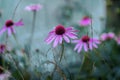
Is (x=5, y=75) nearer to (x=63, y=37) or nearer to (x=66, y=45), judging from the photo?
(x=63, y=37)

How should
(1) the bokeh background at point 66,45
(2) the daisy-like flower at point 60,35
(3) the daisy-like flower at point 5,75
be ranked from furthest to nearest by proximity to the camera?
(1) the bokeh background at point 66,45, (3) the daisy-like flower at point 5,75, (2) the daisy-like flower at point 60,35

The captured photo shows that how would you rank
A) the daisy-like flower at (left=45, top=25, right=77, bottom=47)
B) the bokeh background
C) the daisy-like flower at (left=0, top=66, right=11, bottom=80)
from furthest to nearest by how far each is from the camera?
the bokeh background, the daisy-like flower at (left=0, top=66, right=11, bottom=80), the daisy-like flower at (left=45, top=25, right=77, bottom=47)

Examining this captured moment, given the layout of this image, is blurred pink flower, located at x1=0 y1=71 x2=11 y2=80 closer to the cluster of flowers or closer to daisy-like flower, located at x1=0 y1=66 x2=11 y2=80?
daisy-like flower, located at x1=0 y1=66 x2=11 y2=80

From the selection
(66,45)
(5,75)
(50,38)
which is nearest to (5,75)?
(5,75)

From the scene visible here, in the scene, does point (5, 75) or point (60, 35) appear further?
point (5, 75)

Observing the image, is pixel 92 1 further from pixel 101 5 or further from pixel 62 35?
pixel 62 35

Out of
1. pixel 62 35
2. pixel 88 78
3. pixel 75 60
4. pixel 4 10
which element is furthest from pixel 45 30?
pixel 62 35

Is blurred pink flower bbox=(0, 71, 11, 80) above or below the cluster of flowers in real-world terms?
below

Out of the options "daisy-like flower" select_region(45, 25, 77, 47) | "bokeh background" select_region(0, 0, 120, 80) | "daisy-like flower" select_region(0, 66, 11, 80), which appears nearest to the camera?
"daisy-like flower" select_region(45, 25, 77, 47)

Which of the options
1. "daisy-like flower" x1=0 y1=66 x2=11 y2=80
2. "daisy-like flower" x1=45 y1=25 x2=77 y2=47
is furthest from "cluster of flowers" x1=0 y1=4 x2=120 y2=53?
"daisy-like flower" x1=0 y1=66 x2=11 y2=80

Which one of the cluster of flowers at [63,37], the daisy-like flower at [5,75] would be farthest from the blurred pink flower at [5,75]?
the cluster of flowers at [63,37]

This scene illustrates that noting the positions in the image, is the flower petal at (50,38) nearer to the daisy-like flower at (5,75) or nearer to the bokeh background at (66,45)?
the bokeh background at (66,45)
